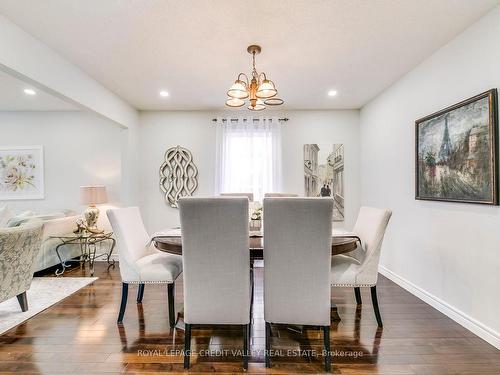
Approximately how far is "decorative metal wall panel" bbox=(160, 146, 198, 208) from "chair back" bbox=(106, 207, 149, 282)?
1.77m

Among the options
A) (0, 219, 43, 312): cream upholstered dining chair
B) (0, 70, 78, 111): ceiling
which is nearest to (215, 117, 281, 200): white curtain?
(0, 219, 43, 312): cream upholstered dining chair

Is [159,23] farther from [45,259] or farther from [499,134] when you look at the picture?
[45,259]

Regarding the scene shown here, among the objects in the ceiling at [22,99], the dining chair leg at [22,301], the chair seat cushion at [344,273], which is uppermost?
the ceiling at [22,99]

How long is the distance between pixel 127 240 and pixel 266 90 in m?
1.75

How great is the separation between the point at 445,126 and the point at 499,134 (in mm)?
548

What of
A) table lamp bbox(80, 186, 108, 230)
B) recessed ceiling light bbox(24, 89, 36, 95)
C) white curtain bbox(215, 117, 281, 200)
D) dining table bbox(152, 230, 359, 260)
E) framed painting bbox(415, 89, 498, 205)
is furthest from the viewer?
white curtain bbox(215, 117, 281, 200)

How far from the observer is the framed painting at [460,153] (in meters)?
1.95

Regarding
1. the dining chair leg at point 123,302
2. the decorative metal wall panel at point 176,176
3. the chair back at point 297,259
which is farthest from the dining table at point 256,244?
the decorative metal wall panel at point 176,176

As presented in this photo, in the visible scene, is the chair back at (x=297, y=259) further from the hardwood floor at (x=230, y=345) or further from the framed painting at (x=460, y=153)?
the framed painting at (x=460, y=153)

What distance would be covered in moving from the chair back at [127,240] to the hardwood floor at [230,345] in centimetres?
48

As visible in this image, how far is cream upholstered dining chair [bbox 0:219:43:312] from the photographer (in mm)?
2197

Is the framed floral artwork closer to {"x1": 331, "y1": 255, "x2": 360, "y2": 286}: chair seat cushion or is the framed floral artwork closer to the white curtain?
the white curtain

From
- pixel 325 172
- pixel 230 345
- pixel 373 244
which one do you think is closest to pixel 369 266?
pixel 373 244

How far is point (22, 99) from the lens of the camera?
3879mm
